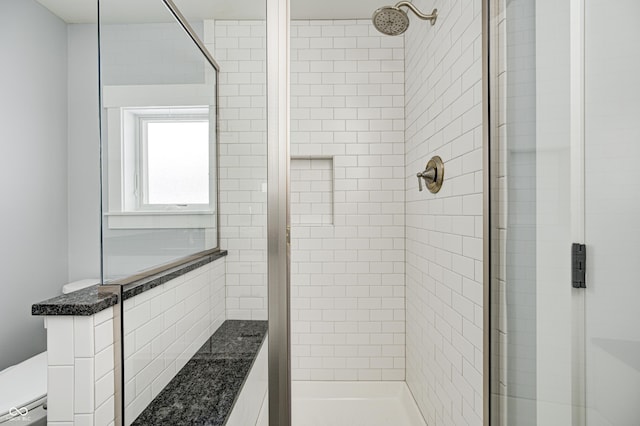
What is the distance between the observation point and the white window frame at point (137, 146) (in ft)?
2.95

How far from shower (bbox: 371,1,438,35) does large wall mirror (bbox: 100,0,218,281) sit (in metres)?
0.95

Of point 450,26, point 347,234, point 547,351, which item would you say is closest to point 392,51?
point 450,26

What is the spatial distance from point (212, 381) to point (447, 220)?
114cm

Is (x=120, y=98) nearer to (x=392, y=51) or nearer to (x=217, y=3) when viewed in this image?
(x=217, y=3)

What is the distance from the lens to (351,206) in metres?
2.43

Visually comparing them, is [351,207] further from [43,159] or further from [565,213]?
[43,159]

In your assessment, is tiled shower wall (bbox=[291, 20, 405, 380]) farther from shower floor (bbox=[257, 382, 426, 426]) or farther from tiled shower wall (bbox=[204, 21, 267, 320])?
tiled shower wall (bbox=[204, 21, 267, 320])

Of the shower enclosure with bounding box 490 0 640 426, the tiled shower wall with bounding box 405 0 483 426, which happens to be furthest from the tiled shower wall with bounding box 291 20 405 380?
the shower enclosure with bounding box 490 0 640 426

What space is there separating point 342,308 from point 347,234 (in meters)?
0.52

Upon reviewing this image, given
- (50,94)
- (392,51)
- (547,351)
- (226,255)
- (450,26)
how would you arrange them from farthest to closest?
1. (392,51)
2. (50,94)
3. (450,26)
4. (226,255)
5. (547,351)

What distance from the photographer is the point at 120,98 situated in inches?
35.3

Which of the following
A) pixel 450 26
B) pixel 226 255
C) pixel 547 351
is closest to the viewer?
pixel 547 351

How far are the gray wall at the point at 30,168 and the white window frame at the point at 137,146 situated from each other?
162 cm

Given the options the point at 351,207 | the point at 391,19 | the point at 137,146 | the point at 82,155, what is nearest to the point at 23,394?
the point at 137,146
